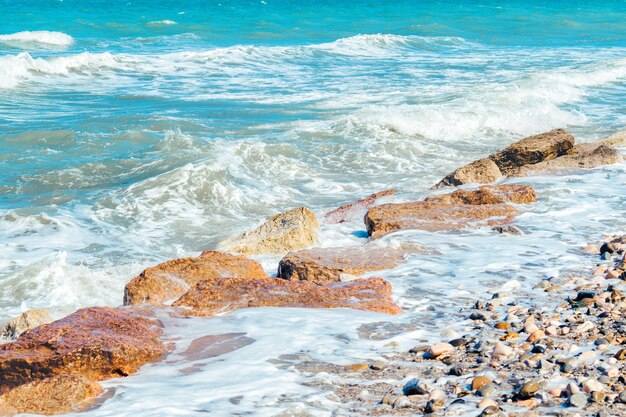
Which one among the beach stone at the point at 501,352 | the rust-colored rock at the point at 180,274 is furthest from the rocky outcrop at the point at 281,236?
the beach stone at the point at 501,352

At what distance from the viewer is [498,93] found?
18.6 m

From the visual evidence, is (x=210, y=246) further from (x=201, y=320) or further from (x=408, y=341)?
(x=408, y=341)

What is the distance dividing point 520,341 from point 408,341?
2.16ft

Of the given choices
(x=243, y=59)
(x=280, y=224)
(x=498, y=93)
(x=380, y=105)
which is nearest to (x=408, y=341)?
(x=280, y=224)

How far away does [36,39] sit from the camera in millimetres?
30906

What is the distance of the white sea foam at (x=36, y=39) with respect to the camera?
3016cm

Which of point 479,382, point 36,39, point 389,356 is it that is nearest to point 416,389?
point 479,382

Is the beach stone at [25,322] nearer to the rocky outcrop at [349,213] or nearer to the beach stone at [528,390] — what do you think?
the beach stone at [528,390]

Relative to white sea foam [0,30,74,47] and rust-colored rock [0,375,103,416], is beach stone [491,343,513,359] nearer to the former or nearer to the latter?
rust-colored rock [0,375,103,416]

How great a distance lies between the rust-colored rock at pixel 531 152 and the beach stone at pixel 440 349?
707 cm

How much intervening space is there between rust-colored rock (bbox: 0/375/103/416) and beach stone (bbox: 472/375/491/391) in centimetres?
189

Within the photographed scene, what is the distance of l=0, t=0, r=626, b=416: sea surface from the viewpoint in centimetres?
504

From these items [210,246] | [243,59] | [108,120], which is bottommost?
[210,246]

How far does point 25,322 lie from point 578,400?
4174mm
